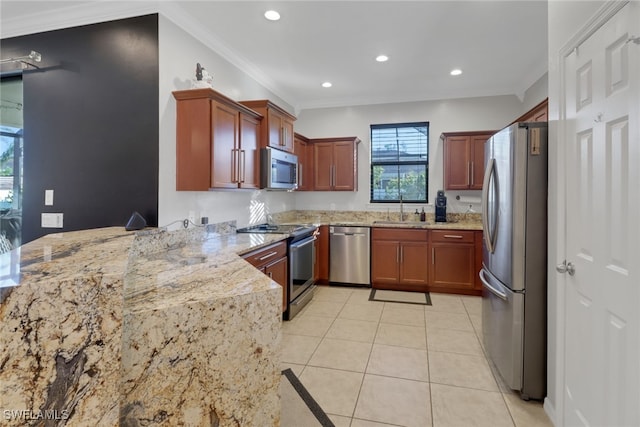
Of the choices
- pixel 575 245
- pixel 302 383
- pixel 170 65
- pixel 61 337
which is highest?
pixel 170 65

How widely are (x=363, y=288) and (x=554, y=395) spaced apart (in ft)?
9.06

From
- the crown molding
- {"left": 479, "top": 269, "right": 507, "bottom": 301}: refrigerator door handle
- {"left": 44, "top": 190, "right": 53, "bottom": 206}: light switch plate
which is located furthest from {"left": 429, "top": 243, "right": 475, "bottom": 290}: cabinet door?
{"left": 44, "top": 190, "right": 53, "bottom": 206}: light switch plate

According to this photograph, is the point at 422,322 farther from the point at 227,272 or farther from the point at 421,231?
the point at 227,272

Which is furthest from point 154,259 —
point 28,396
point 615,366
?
point 615,366

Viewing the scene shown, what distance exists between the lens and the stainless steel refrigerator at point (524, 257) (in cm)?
200

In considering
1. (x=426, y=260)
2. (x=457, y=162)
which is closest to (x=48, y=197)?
(x=426, y=260)

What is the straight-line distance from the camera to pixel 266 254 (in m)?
2.94

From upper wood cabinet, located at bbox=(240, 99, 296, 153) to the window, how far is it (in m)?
1.77

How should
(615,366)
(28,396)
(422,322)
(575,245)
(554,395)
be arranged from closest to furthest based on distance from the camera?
(28,396), (615,366), (575,245), (554,395), (422,322)

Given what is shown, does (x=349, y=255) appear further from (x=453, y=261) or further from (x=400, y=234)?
(x=453, y=261)

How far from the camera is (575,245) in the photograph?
1.68 meters

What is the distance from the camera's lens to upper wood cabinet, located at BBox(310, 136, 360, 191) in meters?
4.95

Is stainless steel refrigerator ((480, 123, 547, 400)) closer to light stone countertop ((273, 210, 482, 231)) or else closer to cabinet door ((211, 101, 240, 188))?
light stone countertop ((273, 210, 482, 231))

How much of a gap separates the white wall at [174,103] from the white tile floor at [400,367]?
1.45 meters
